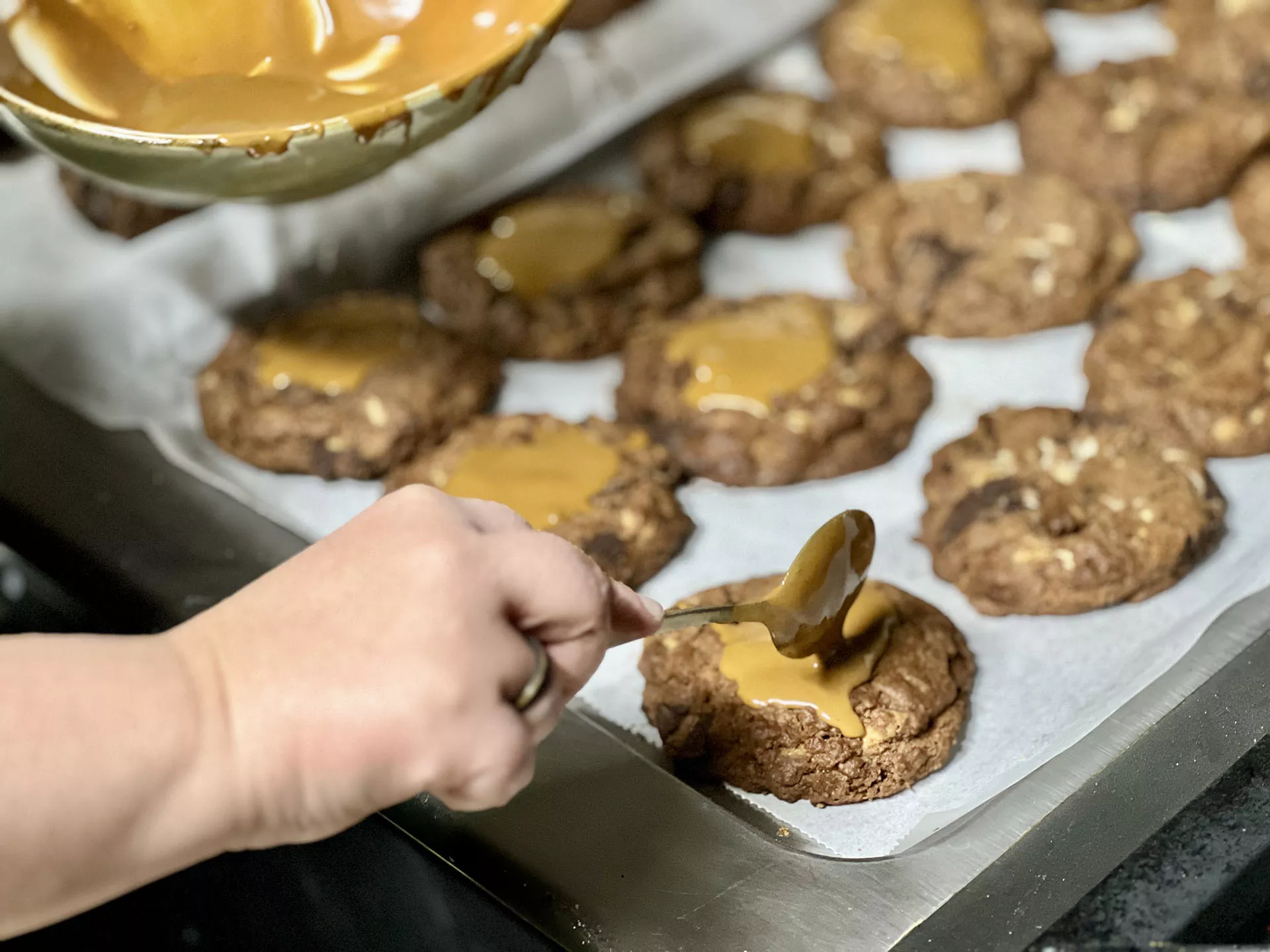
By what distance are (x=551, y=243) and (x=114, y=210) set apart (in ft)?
2.60

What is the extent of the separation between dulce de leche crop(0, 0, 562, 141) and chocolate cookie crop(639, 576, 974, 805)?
710 mm

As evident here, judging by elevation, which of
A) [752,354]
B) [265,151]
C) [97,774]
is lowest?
[752,354]

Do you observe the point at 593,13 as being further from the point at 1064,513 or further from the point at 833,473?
the point at 1064,513

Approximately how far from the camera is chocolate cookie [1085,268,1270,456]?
74.9 inches

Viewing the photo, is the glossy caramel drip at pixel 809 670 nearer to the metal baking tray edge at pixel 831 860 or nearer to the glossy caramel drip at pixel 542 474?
the metal baking tray edge at pixel 831 860

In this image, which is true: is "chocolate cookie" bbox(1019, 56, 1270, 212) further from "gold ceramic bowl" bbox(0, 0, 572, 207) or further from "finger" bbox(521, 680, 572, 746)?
"finger" bbox(521, 680, 572, 746)

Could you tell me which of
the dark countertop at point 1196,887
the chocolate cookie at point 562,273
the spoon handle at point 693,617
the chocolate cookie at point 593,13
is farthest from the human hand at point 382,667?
the chocolate cookie at point 593,13

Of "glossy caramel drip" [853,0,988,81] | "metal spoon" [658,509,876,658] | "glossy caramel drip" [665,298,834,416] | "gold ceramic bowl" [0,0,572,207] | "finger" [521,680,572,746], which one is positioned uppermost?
"gold ceramic bowl" [0,0,572,207]

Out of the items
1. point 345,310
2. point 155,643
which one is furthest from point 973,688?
point 345,310

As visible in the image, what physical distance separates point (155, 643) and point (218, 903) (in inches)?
30.2

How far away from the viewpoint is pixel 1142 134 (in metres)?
2.42

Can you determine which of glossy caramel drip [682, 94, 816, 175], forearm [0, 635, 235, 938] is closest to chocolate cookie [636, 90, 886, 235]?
glossy caramel drip [682, 94, 816, 175]

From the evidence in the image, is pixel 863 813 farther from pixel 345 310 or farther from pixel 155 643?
pixel 345 310

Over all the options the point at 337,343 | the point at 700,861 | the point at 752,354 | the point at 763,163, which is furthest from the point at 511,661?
the point at 763,163
